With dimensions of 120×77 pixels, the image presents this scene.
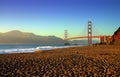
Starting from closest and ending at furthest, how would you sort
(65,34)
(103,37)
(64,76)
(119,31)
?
(64,76)
(119,31)
(103,37)
(65,34)

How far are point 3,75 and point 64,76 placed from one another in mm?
2568

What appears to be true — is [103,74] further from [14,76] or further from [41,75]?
[14,76]

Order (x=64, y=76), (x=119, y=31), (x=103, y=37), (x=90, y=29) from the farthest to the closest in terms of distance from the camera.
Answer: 1. (x=90, y=29)
2. (x=103, y=37)
3. (x=119, y=31)
4. (x=64, y=76)

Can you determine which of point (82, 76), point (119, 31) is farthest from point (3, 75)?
point (119, 31)

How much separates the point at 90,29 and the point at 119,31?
90.2ft

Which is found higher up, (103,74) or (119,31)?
(119,31)

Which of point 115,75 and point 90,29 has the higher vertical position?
point 90,29

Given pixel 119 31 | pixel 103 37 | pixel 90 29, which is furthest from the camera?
pixel 90 29

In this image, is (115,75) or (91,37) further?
(91,37)

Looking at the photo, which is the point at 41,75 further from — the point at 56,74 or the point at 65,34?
the point at 65,34

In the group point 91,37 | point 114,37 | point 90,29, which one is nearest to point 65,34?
point 90,29

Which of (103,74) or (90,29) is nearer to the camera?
→ (103,74)

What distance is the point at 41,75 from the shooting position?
9.33m

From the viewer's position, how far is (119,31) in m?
53.2
